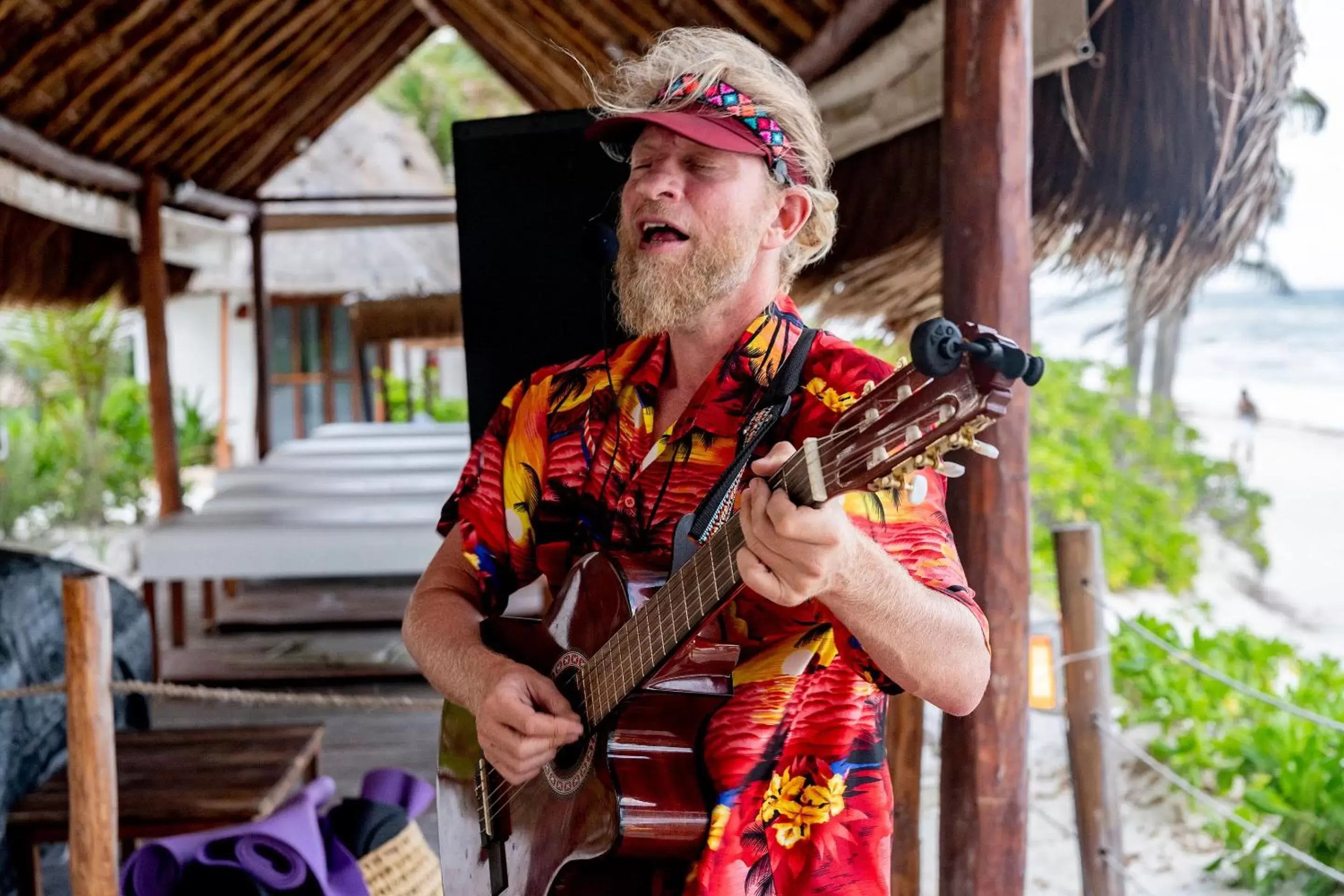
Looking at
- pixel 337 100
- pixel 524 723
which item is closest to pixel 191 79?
pixel 337 100

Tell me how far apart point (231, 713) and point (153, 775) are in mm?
2364

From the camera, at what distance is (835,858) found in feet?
4.59

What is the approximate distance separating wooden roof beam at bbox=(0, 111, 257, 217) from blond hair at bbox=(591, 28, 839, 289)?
354cm

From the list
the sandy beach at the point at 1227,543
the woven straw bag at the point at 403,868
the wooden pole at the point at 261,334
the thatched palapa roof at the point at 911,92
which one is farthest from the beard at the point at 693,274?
the wooden pole at the point at 261,334

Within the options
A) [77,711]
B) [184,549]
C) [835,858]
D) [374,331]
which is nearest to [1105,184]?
[835,858]

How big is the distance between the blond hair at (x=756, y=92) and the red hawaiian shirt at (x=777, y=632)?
13 centimetres

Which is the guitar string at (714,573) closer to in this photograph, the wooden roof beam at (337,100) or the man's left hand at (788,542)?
the man's left hand at (788,542)

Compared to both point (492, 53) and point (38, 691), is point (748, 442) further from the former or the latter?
point (492, 53)

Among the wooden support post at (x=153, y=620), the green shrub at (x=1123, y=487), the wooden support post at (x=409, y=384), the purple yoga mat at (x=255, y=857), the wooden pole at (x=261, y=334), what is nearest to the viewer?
the purple yoga mat at (x=255, y=857)

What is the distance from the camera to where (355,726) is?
5.00 m

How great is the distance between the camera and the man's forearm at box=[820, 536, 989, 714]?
1.17 metres

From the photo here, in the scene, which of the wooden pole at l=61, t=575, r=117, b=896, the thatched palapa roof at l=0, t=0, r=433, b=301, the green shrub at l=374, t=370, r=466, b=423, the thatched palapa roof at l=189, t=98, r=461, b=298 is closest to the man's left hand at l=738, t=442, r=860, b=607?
the wooden pole at l=61, t=575, r=117, b=896

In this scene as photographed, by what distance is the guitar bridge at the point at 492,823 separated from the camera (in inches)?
67.2

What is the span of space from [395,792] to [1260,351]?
2570 centimetres
